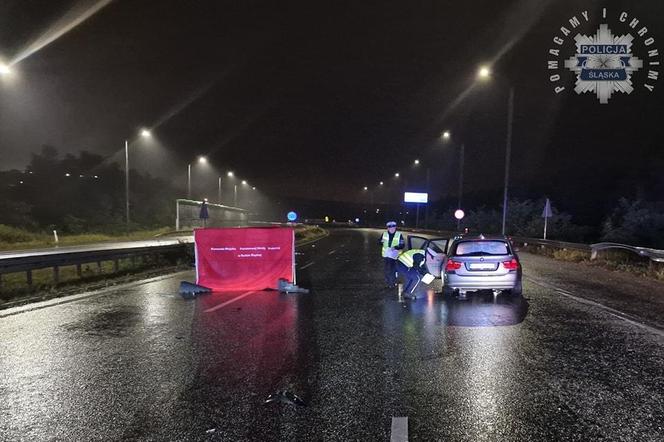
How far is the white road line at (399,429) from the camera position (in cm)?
385

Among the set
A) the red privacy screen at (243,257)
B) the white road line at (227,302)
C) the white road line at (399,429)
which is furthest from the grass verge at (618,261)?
the white road line at (399,429)

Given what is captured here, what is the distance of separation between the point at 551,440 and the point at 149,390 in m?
3.85

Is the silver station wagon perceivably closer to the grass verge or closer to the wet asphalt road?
the wet asphalt road

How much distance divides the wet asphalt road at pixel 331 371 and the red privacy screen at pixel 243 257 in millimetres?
1836

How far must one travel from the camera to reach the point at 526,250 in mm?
29266

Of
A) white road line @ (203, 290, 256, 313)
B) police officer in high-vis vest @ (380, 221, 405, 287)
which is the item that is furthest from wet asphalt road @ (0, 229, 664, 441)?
police officer in high-vis vest @ (380, 221, 405, 287)

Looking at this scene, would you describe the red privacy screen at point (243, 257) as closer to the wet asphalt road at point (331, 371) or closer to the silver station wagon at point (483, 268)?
the wet asphalt road at point (331, 371)

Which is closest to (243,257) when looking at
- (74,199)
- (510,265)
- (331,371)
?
(510,265)

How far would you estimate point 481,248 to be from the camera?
Answer: 10562 millimetres

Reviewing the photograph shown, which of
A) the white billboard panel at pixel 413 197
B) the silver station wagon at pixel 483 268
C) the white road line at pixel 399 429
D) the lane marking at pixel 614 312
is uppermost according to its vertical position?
the white billboard panel at pixel 413 197

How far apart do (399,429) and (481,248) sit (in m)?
7.19

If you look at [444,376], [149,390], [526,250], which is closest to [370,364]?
[444,376]

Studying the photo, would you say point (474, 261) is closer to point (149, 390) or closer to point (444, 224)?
point (149, 390)

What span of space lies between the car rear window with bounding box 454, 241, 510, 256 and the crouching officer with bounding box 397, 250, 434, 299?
93cm
